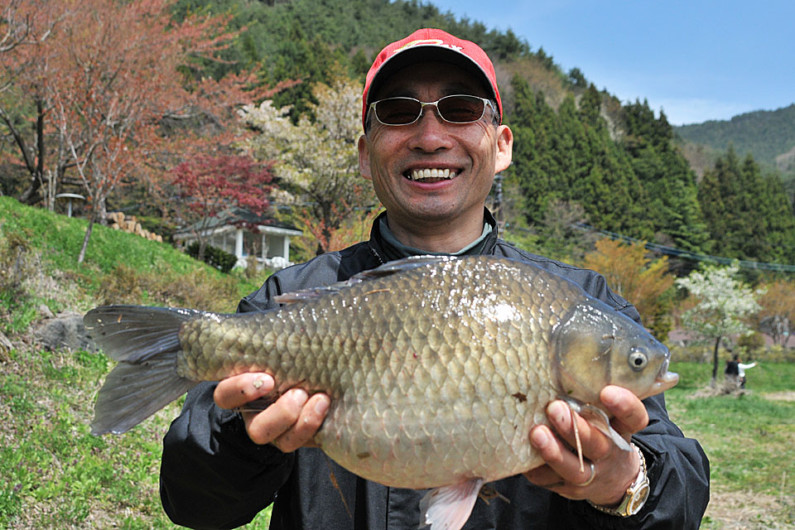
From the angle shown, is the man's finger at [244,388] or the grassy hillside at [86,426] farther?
the grassy hillside at [86,426]

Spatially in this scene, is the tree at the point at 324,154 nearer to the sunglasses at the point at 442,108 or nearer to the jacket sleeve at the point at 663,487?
the sunglasses at the point at 442,108

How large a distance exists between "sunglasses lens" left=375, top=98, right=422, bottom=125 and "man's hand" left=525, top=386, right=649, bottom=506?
3.78ft

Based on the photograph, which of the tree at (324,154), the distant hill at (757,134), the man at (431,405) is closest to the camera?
the man at (431,405)

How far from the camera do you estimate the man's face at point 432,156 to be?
2146 mm

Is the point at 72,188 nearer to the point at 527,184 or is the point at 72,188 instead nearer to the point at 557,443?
the point at 557,443

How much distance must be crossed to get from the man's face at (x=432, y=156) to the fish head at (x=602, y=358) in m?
0.70

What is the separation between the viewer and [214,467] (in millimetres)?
1827

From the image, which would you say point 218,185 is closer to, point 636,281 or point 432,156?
point 636,281

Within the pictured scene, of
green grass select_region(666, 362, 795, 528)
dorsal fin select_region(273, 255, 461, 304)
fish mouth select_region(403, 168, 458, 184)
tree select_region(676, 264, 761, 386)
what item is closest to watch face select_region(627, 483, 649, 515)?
dorsal fin select_region(273, 255, 461, 304)

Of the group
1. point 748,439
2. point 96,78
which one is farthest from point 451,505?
point 96,78

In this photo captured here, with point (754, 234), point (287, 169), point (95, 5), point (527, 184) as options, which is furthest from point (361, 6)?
point (95, 5)

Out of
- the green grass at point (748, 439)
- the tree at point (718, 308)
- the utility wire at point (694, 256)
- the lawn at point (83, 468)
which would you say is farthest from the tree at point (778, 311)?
the lawn at point (83, 468)

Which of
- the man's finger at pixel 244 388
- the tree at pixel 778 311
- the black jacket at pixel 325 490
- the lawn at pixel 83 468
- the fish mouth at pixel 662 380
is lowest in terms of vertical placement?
the tree at pixel 778 311

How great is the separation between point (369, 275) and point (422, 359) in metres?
0.31
